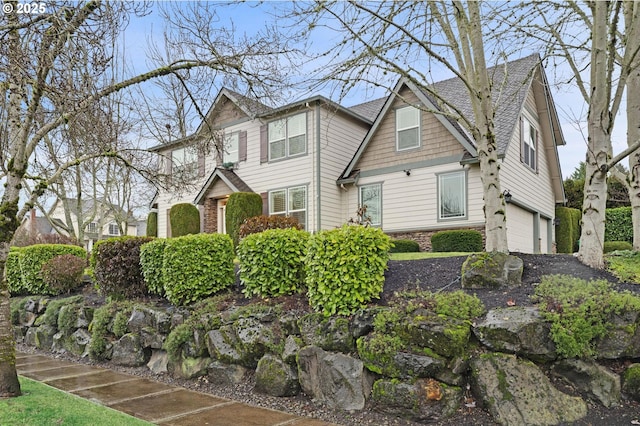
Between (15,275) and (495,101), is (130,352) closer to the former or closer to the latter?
(15,275)

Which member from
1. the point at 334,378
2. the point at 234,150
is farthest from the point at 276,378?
the point at 234,150

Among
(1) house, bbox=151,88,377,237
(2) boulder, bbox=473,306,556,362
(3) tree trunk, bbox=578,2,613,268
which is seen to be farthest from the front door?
(2) boulder, bbox=473,306,556,362

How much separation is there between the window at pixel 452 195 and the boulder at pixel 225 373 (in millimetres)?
9011

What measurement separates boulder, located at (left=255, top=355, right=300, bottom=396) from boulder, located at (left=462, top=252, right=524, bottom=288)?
2.40 meters

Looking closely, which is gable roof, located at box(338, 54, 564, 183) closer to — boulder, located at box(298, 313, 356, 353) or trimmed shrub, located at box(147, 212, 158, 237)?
boulder, located at box(298, 313, 356, 353)

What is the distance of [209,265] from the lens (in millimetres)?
7430

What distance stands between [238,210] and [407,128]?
5944mm

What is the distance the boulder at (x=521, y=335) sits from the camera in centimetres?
454

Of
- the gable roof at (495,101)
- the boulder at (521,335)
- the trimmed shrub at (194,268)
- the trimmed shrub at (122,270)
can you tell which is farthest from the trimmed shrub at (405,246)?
the boulder at (521,335)

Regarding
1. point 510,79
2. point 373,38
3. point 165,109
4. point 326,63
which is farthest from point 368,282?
point 165,109

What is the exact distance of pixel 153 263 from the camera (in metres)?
7.95

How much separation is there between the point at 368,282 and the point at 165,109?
1528 cm

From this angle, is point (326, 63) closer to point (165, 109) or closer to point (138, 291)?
point (138, 291)

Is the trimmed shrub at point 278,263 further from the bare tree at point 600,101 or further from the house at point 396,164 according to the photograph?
the house at point 396,164
